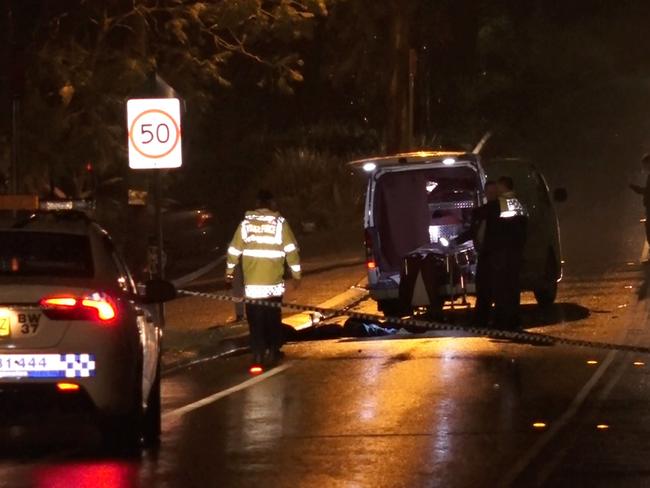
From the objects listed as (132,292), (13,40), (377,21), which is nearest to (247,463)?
(132,292)

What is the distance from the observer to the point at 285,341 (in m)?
17.2

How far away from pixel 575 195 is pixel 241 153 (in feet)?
27.2

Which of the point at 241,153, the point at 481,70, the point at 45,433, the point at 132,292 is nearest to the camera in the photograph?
the point at 132,292

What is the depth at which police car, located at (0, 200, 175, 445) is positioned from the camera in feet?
31.6

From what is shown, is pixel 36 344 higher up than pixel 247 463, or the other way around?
pixel 36 344

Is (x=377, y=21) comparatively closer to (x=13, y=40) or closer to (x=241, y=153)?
(x=241, y=153)

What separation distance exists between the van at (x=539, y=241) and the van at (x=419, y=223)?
79cm

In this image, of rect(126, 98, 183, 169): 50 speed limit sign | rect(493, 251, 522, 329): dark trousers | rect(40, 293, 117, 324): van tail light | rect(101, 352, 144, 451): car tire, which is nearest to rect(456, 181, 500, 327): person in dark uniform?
rect(493, 251, 522, 329): dark trousers

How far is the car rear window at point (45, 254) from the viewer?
10086 mm

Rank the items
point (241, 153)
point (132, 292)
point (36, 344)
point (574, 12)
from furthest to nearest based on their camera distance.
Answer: point (574, 12), point (241, 153), point (132, 292), point (36, 344)

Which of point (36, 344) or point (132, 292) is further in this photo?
point (132, 292)

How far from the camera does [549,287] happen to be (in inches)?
756

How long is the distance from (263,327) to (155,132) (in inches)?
123

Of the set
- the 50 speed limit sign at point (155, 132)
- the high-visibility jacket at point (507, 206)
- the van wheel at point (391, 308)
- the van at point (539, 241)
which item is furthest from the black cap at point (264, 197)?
the van at point (539, 241)
